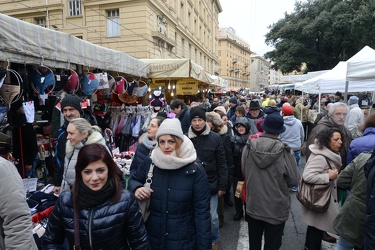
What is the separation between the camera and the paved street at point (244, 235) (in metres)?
3.65

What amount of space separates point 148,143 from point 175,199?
1123mm

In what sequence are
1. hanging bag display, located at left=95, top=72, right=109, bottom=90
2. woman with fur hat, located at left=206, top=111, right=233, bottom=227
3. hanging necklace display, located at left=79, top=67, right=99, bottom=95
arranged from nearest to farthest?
woman with fur hat, located at left=206, top=111, right=233, bottom=227
hanging necklace display, located at left=79, top=67, right=99, bottom=95
hanging bag display, located at left=95, top=72, right=109, bottom=90

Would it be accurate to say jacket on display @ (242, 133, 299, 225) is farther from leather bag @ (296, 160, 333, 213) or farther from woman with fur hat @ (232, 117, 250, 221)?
woman with fur hat @ (232, 117, 250, 221)

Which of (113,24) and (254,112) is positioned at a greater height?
(113,24)

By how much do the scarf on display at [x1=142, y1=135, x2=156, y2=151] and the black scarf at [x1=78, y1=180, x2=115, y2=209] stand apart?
4.29 feet

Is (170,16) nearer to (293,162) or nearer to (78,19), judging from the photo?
(78,19)

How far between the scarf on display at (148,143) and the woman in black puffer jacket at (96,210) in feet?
3.90

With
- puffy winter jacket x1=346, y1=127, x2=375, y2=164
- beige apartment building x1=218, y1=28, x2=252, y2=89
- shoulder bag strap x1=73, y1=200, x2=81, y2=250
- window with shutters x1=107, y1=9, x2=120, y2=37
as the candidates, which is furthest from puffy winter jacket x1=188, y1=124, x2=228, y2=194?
beige apartment building x1=218, y1=28, x2=252, y2=89

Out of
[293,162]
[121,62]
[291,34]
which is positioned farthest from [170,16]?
[293,162]

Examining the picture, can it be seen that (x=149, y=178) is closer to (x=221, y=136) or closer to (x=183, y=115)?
A: (x=221, y=136)

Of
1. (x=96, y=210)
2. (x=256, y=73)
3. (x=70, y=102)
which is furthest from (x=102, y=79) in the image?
(x=256, y=73)

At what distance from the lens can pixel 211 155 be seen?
347 centimetres

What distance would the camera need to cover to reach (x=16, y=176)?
1.68 metres

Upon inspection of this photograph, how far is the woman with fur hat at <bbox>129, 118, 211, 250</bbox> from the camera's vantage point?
216 cm
